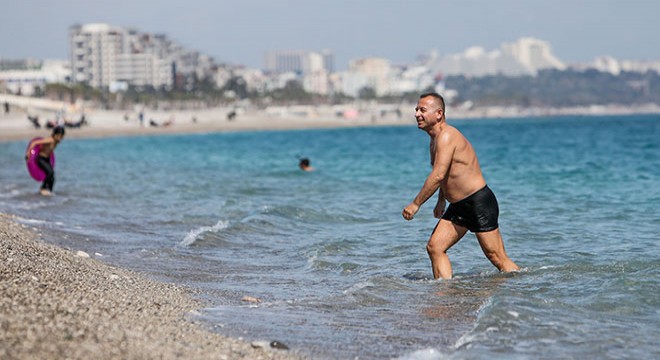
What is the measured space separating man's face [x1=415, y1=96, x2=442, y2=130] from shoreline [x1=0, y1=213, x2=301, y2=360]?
7.23 ft

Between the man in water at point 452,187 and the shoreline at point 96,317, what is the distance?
2013 mm

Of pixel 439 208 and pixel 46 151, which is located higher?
pixel 439 208

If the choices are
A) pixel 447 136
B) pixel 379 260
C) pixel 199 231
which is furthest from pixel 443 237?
pixel 199 231

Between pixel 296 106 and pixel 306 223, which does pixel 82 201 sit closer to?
pixel 306 223

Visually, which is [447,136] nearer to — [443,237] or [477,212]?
[477,212]

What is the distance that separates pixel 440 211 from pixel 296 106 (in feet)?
609

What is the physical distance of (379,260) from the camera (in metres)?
9.95

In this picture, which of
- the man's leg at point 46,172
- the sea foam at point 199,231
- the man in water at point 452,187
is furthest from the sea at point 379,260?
the man in water at point 452,187

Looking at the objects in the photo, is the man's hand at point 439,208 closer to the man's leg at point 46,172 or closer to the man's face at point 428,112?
the man's face at point 428,112

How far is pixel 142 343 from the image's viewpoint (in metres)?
5.12

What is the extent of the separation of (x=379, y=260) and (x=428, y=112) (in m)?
2.77

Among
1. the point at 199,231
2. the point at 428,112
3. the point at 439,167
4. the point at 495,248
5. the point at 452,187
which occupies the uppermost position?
the point at 428,112

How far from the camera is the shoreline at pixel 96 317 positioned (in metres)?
4.80

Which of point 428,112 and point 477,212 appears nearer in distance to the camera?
point 428,112
